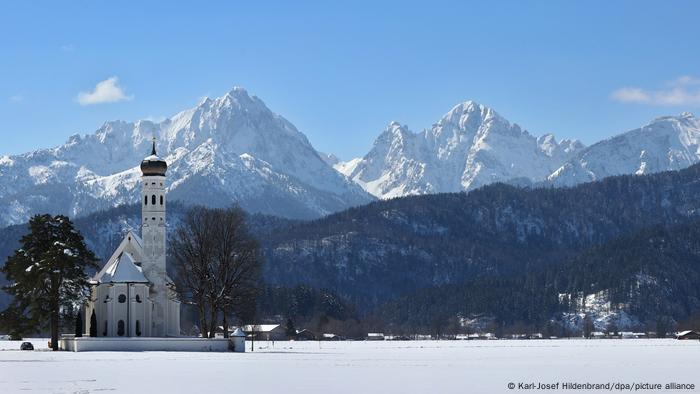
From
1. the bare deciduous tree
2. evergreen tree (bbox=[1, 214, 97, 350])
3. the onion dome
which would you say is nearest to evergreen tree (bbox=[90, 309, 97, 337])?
evergreen tree (bbox=[1, 214, 97, 350])

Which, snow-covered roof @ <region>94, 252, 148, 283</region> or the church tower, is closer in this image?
snow-covered roof @ <region>94, 252, 148, 283</region>

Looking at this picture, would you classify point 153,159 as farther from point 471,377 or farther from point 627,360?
point 471,377

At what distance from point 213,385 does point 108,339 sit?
5939 cm

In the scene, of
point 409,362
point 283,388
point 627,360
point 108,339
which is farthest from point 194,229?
point 283,388

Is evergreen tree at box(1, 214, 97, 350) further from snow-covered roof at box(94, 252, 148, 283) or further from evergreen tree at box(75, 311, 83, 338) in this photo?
evergreen tree at box(75, 311, 83, 338)

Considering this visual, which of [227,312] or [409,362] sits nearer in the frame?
[409,362]

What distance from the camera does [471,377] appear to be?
75.7 meters

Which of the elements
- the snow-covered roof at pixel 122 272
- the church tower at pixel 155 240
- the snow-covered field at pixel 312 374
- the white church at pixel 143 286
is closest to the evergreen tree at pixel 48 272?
the white church at pixel 143 286

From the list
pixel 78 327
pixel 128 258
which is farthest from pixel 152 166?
pixel 78 327

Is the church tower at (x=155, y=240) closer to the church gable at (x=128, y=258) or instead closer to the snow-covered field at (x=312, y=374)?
the church gable at (x=128, y=258)

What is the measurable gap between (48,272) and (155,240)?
20.6m

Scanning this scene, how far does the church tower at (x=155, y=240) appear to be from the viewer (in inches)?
5646

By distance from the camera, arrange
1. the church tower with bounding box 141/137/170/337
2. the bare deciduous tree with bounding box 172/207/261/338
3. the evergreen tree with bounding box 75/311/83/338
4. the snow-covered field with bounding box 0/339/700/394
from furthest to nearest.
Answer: the church tower with bounding box 141/137/170/337
the evergreen tree with bounding box 75/311/83/338
the bare deciduous tree with bounding box 172/207/261/338
the snow-covered field with bounding box 0/339/700/394

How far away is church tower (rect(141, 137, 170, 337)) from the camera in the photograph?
143400mm
